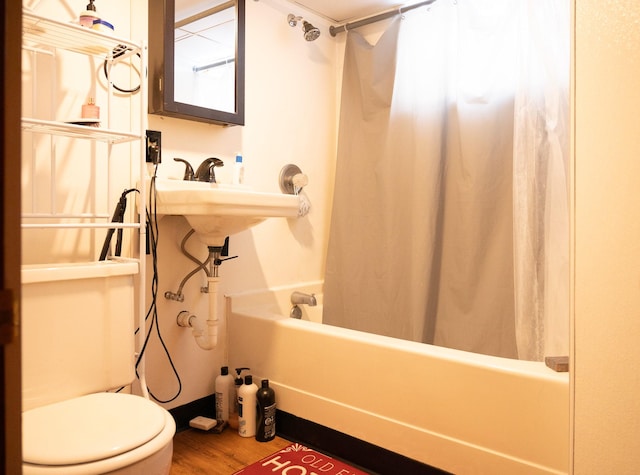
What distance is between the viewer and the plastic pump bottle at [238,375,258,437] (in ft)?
6.46

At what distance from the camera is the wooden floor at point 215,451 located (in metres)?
1.72

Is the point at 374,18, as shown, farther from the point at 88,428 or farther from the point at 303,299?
the point at 88,428

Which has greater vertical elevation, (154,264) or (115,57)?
(115,57)

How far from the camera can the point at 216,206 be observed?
61.9 inches

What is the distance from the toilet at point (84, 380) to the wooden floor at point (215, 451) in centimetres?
44

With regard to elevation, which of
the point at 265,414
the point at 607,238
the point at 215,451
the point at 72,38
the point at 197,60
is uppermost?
the point at 197,60

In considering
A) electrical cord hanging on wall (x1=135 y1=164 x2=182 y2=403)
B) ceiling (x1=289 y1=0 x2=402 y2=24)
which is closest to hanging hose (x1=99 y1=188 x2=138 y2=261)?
electrical cord hanging on wall (x1=135 y1=164 x2=182 y2=403)

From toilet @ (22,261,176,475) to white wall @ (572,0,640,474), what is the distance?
3.44 ft

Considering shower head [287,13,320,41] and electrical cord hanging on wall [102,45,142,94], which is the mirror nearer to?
electrical cord hanging on wall [102,45,142,94]

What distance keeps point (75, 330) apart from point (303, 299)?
1180 mm

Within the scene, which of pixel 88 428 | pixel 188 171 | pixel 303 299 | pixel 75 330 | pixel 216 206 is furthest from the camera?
pixel 303 299

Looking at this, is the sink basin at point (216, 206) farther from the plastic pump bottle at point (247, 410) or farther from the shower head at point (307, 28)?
the shower head at point (307, 28)

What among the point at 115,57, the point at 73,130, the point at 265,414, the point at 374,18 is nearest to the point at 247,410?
the point at 265,414

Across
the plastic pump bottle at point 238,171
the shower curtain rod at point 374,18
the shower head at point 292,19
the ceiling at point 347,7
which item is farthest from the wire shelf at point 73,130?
the shower curtain rod at point 374,18
